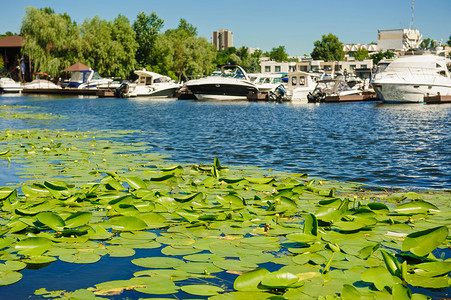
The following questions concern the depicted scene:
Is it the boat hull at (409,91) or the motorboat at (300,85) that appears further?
the motorboat at (300,85)

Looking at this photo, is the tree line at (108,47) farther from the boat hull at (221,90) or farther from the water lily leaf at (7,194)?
the water lily leaf at (7,194)

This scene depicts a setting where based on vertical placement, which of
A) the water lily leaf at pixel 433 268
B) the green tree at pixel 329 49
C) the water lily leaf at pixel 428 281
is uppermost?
the green tree at pixel 329 49

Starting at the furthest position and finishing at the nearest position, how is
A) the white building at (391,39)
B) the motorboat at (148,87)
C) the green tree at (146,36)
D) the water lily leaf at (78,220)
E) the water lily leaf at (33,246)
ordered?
the white building at (391,39) < the green tree at (146,36) < the motorboat at (148,87) < the water lily leaf at (78,220) < the water lily leaf at (33,246)

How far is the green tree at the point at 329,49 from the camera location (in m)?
138

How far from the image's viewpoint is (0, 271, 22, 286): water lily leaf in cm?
300

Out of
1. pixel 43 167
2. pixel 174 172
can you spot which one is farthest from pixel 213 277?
pixel 43 167

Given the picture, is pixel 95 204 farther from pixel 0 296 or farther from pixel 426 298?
pixel 426 298

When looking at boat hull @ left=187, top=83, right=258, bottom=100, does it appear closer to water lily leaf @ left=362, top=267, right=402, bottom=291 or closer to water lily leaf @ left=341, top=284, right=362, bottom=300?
water lily leaf @ left=362, top=267, right=402, bottom=291

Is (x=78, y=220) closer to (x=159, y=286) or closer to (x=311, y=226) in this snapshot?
(x=159, y=286)

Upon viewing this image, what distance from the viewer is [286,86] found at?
162 feet

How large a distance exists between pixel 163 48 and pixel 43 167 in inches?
2722

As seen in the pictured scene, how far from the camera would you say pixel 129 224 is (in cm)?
423

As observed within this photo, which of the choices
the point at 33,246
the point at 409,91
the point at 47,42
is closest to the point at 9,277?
the point at 33,246

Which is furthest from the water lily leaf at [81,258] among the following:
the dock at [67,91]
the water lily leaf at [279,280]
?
the dock at [67,91]
